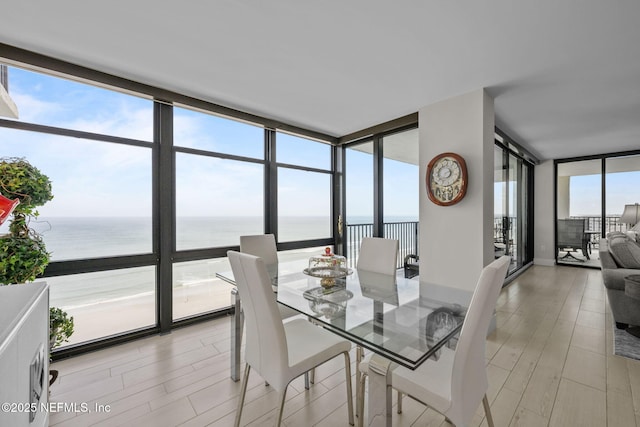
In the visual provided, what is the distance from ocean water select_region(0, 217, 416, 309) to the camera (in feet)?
7.75

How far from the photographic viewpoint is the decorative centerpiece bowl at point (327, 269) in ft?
6.94

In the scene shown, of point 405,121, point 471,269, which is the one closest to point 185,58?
point 405,121

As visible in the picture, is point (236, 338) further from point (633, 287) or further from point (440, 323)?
point (633, 287)

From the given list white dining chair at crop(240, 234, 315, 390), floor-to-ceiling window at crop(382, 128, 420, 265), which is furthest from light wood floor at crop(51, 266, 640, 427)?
floor-to-ceiling window at crop(382, 128, 420, 265)

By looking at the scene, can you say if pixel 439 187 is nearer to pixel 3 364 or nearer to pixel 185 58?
pixel 185 58

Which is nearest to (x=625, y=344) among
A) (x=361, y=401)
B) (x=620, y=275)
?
(x=620, y=275)

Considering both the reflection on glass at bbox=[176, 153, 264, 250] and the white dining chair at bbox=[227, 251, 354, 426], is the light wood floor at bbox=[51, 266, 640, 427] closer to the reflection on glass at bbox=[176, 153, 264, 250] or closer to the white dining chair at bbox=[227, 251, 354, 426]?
the white dining chair at bbox=[227, 251, 354, 426]

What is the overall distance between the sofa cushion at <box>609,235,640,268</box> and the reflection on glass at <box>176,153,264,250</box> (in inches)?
164

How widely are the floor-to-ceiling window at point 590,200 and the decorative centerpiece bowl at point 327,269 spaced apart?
6.08 m

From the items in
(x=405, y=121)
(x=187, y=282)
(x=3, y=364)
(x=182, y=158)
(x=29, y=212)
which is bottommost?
(x=187, y=282)

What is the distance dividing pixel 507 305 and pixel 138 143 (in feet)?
15.6

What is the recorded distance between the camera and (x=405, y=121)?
345 centimetres

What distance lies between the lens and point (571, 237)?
19.0 ft

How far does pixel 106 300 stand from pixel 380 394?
9.10 ft
